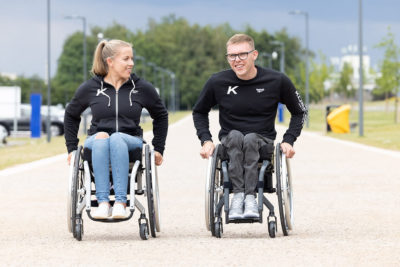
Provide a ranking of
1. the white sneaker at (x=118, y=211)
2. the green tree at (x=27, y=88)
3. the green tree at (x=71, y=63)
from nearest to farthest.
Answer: the white sneaker at (x=118, y=211)
the green tree at (x=27, y=88)
the green tree at (x=71, y=63)

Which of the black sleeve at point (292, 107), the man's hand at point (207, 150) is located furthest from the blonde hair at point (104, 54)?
the black sleeve at point (292, 107)

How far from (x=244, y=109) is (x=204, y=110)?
42cm

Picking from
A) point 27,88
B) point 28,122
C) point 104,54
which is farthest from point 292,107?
point 27,88

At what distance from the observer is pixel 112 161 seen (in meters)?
7.01

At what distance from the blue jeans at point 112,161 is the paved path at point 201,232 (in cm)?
39

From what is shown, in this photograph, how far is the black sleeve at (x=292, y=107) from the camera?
294 inches

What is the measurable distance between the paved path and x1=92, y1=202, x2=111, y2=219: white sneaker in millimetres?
211

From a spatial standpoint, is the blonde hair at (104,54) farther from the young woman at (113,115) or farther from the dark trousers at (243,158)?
the dark trousers at (243,158)

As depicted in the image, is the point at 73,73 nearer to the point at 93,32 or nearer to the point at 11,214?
the point at 93,32

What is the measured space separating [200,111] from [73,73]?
125534mm

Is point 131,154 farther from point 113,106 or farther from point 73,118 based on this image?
point 73,118

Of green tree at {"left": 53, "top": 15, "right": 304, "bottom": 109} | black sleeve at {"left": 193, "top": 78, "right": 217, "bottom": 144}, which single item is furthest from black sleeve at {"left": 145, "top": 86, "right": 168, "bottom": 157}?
green tree at {"left": 53, "top": 15, "right": 304, "bottom": 109}

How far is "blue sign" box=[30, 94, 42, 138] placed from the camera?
106 ft

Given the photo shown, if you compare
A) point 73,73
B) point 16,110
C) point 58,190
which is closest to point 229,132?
point 58,190
